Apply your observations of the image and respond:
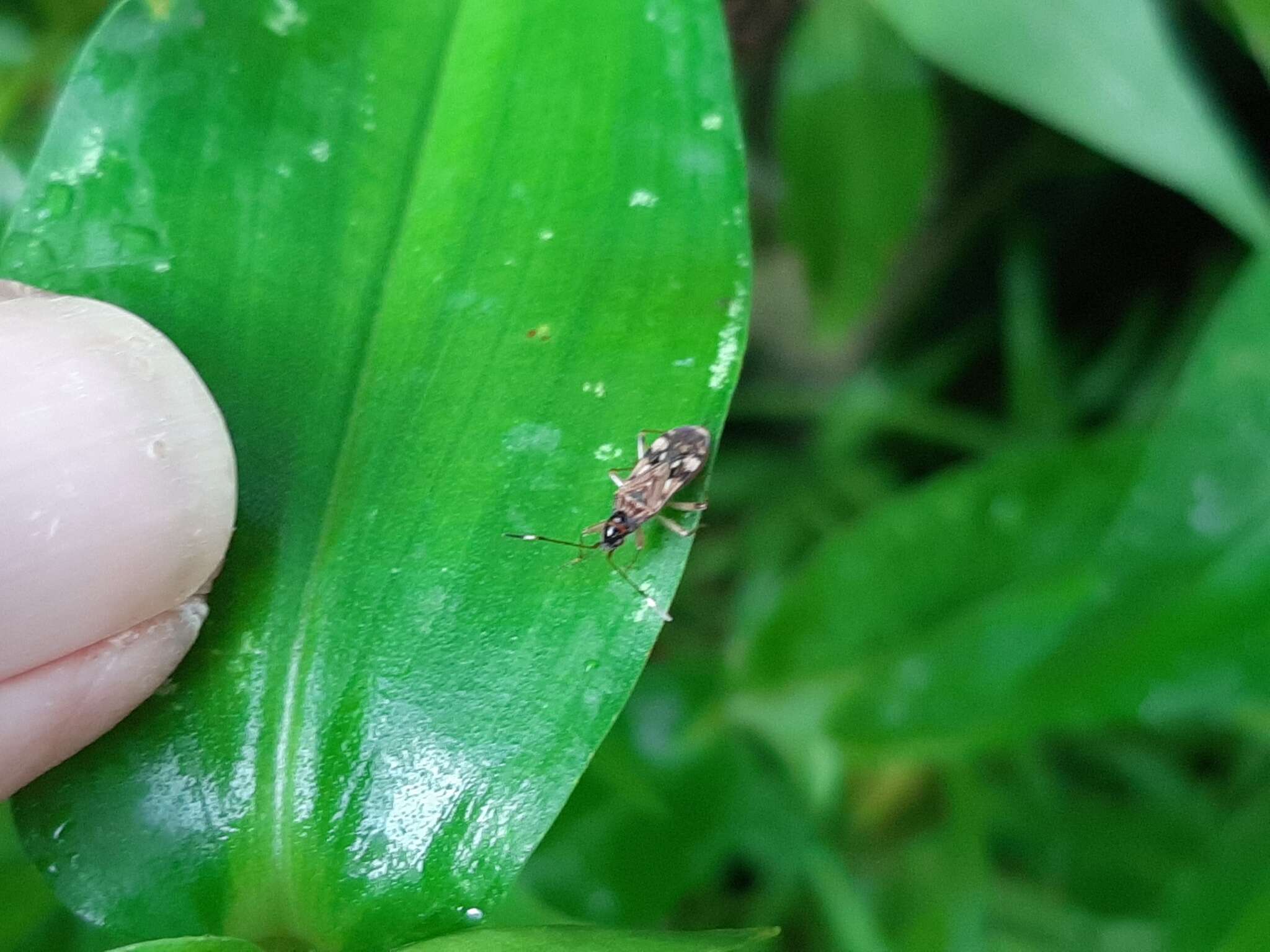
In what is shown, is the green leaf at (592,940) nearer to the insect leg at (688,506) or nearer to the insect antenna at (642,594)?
the insect antenna at (642,594)

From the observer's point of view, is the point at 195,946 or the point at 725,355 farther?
the point at 725,355

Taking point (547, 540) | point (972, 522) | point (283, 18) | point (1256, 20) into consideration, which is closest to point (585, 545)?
point (547, 540)

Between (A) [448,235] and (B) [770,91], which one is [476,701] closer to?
(A) [448,235]

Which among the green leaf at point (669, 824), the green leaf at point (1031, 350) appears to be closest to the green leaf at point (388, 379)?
→ the green leaf at point (669, 824)

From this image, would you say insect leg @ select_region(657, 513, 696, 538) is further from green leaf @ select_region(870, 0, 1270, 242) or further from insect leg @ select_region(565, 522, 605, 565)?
green leaf @ select_region(870, 0, 1270, 242)

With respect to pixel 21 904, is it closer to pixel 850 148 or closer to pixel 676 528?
pixel 676 528
